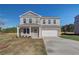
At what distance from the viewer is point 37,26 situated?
13906mm

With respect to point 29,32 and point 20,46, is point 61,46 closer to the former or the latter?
point 29,32

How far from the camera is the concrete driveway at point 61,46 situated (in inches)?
532

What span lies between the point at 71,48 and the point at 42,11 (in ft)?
5.88

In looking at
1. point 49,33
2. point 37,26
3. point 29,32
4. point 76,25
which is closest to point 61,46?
point 49,33

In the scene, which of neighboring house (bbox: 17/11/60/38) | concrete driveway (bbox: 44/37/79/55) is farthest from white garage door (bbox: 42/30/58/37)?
concrete driveway (bbox: 44/37/79/55)

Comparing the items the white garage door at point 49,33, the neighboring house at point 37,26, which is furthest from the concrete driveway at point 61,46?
the neighboring house at point 37,26

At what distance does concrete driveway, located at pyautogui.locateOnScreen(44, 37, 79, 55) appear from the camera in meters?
13.5

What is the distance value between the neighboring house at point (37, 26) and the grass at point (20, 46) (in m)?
0.24

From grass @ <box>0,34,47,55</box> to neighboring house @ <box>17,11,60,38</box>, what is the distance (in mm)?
237

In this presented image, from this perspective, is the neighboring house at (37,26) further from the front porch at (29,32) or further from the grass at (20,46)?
the grass at (20,46)

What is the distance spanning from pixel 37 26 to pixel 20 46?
1.02 m

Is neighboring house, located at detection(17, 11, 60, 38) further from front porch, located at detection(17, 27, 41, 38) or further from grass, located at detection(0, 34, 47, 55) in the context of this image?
grass, located at detection(0, 34, 47, 55)
